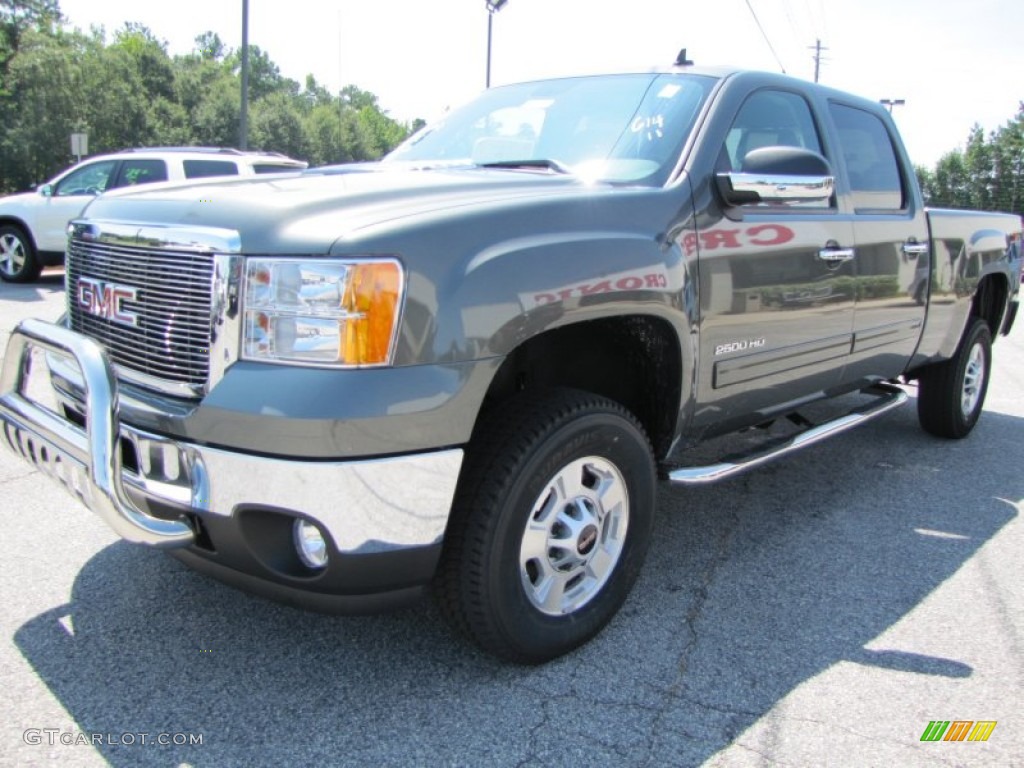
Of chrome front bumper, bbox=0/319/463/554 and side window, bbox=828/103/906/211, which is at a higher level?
side window, bbox=828/103/906/211

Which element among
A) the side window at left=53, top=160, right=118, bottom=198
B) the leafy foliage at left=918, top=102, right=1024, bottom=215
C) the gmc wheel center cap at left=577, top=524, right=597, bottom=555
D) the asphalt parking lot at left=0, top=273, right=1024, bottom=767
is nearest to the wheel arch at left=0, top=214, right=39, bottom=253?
the side window at left=53, top=160, right=118, bottom=198

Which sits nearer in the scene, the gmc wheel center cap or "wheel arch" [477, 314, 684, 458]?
the gmc wheel center cap

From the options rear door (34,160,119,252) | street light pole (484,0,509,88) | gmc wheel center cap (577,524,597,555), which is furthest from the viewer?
street light pole (484,0,509,88)

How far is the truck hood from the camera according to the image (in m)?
2.11

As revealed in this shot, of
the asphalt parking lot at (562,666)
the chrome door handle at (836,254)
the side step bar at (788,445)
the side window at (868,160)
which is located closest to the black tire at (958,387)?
the side step bar at (788,445)

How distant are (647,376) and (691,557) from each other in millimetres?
911

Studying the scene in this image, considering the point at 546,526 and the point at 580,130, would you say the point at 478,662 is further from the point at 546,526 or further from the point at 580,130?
the point at 580,130

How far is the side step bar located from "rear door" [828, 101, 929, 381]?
0.18 metres

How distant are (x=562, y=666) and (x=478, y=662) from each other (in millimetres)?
262

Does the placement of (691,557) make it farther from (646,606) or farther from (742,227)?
(742,227)

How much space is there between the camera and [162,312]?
2275mm
